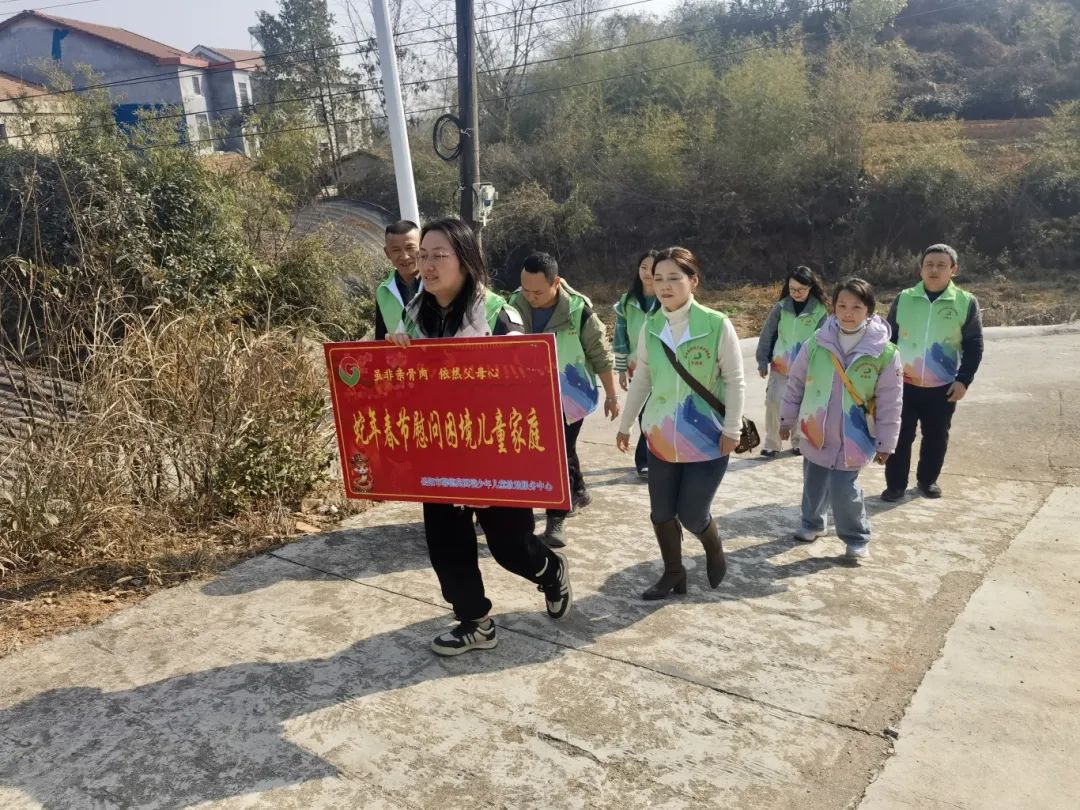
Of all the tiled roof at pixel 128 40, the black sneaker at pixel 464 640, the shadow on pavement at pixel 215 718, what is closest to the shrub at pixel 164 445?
the shadow on pavement at pixel 215 718

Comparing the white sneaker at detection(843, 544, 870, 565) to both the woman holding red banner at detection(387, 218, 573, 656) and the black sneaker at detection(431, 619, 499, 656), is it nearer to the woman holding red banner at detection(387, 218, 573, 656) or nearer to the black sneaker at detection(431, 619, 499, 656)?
the woman holding red banner at detection(387, 218, 573, 656)

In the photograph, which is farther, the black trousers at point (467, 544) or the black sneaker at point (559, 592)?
the black sneaker at point (559, 592)

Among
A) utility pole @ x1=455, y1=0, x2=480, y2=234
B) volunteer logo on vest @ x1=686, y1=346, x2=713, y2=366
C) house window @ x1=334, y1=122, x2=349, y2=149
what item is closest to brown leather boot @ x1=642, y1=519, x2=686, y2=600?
volunteer logo on vest @ x1=686, y1=346, x2=713, y2=366

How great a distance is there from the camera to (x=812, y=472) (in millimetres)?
4094

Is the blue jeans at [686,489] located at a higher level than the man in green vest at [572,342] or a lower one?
lower

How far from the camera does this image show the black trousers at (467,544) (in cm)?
300

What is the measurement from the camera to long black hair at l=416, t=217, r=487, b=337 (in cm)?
280

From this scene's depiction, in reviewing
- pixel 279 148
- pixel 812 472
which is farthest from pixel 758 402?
Result: pixel 279 148

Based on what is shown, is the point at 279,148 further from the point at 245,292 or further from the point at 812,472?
the point at 812,472

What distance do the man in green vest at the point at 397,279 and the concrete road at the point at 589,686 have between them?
1191 millimetres

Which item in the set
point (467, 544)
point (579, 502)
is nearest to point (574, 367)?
point (579, 502)

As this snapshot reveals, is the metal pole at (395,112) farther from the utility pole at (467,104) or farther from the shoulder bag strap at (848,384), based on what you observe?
Answer: the shoulder bag strap at (848,384)

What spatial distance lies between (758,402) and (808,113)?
18427 millimetres

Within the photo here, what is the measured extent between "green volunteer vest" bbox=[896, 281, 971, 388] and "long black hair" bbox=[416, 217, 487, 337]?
306 centimetres
